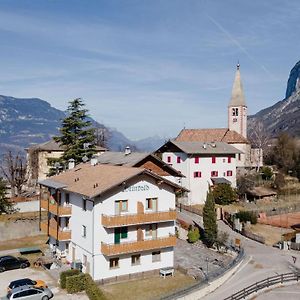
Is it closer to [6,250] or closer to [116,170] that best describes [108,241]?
[116,170]

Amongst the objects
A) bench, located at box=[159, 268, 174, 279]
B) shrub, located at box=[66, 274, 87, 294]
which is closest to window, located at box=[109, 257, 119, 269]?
shrub, located at box=[66, 274, 87, 294]

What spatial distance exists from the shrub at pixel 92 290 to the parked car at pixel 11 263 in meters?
7.59

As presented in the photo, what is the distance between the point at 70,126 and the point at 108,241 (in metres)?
28.5

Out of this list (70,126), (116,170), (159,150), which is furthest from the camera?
(159,150)

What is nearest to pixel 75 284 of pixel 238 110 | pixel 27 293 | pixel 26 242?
pixel 27 293

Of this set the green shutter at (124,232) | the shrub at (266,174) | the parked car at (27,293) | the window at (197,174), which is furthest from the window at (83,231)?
the shrub at (266,174)

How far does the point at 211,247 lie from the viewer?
47.9 metres

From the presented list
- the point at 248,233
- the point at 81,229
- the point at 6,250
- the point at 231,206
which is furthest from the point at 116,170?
the point at 231,206

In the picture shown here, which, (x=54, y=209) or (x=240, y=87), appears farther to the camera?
(x=240, y=87)

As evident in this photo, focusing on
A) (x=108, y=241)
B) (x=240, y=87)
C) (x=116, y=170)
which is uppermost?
(x=240, y=87)

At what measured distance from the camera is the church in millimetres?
88188

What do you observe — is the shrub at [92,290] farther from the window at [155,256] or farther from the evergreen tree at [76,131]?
the evergreen tree at [76,131]

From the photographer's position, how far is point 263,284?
35625 mm

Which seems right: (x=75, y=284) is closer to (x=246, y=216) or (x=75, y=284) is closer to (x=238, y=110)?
(x=246, y=216)
